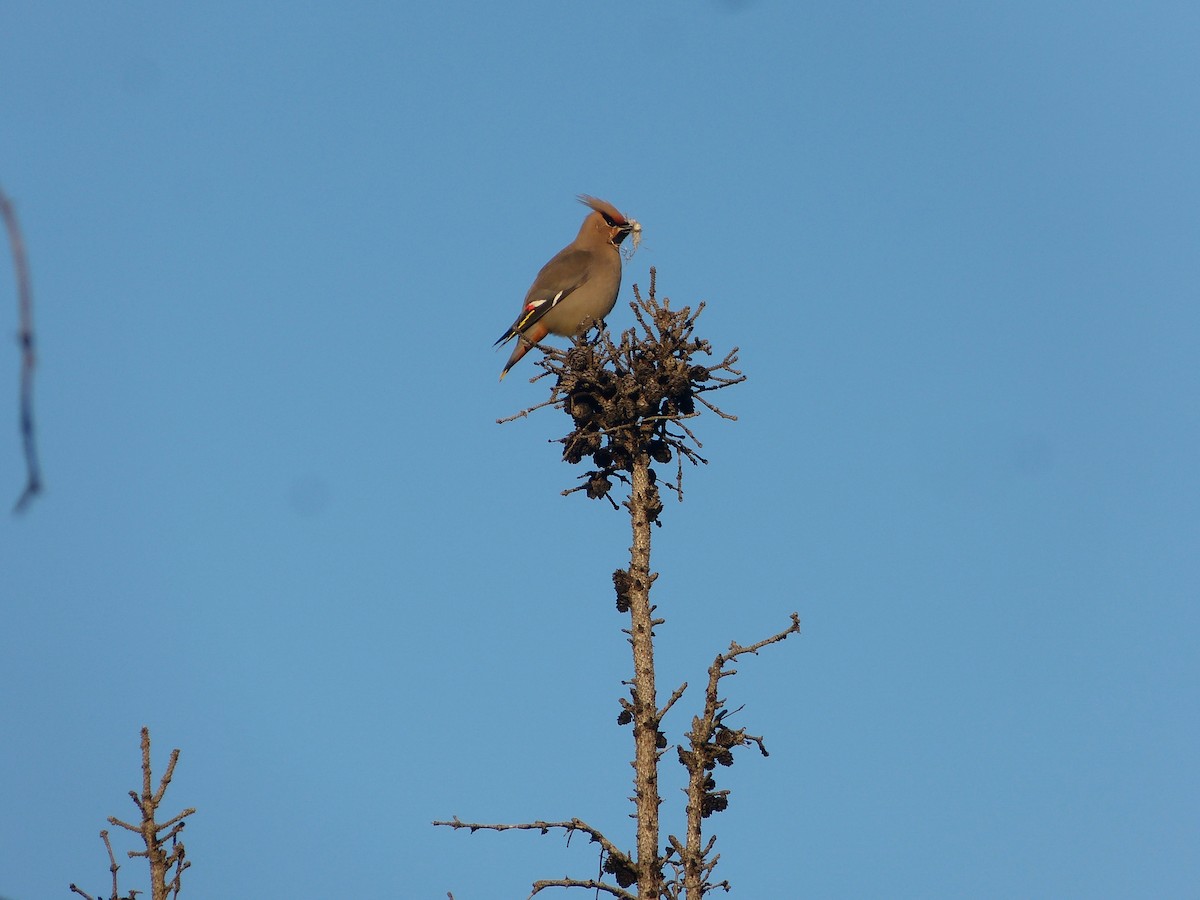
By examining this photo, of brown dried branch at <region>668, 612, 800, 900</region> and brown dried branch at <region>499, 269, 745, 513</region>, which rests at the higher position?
brown dried branch at <region>499, 269, 745, 513</region>

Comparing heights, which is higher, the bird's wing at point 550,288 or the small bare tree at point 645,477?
the bird's wing at point 550,288

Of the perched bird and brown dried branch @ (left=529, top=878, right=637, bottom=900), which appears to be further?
the perched bird

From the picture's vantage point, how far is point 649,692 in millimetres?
7207

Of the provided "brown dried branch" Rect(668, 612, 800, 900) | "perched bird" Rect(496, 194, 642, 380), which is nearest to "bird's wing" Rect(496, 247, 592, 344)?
"perched bird" Rect(496, 194, 642, 380)

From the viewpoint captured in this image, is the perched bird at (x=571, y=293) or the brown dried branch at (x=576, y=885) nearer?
the brown dried branch at (x=576, y=885)

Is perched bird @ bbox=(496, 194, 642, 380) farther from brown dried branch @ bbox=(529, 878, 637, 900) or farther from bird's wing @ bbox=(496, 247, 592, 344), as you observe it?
brown dried branch @ bbox=(529, 878, 637, 900)

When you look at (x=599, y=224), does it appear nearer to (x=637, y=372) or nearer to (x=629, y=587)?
(x=637, y=372)

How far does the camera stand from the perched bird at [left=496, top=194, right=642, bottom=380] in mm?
10414

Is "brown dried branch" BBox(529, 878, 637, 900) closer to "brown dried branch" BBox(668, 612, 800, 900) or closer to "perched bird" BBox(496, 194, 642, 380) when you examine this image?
"brown dried branch" BBox(668, 612, 800, 900)

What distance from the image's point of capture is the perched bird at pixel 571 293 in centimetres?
1041

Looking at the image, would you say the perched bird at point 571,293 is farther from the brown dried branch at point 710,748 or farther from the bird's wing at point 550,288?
the brown dried branch at point 710,748

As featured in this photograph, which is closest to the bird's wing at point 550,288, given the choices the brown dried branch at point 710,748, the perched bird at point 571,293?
the perched bird at point 571,293

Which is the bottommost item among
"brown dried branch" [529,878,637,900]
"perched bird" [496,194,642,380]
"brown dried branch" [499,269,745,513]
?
"brown dried branch" [529,878,637,900]

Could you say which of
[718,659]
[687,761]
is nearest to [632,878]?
[687,761]
